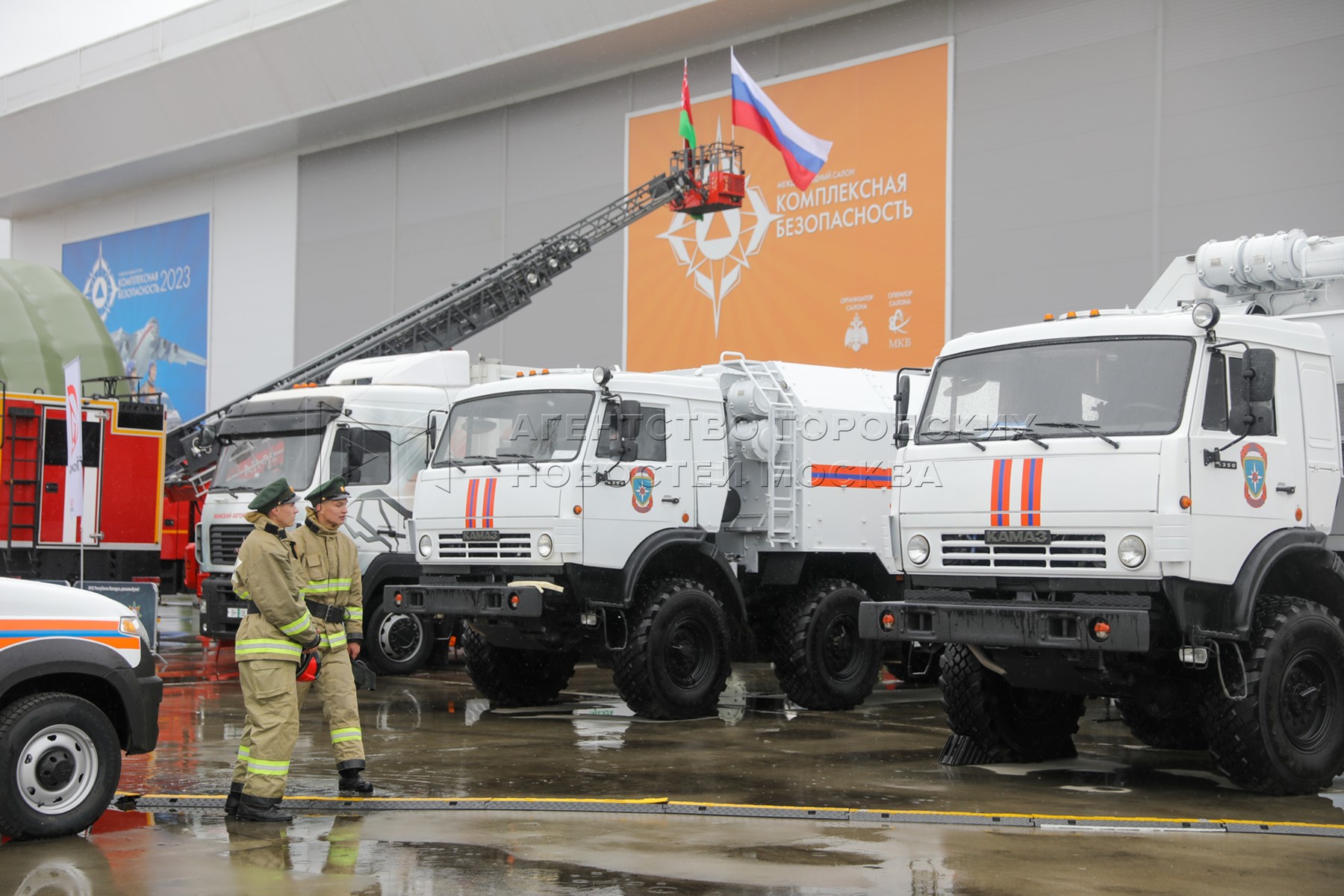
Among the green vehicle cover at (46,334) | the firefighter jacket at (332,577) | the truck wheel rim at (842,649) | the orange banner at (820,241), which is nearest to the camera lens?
the firefighter jacket at (332,577)

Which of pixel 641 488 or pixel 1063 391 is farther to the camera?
pixel 641 488

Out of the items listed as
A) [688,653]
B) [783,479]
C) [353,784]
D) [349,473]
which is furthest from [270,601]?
[349,473]

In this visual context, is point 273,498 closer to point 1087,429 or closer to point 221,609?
point 1087,429

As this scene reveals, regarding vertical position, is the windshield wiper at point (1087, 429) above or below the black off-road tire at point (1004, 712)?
above

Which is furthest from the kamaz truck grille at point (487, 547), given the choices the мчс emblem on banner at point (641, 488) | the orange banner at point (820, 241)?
the orange banner at point (820, 241)

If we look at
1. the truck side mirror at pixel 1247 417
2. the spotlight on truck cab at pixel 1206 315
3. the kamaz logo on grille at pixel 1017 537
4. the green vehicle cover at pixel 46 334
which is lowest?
the kamaz logo on grille at pixel 1017 537

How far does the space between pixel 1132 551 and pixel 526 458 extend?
5308mm

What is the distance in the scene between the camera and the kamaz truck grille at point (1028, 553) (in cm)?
847

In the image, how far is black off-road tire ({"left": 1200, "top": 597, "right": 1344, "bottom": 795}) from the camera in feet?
27.6

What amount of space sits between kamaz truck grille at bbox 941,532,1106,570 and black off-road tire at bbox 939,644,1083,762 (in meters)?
0.89

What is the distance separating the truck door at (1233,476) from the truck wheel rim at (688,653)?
4915 millimetres

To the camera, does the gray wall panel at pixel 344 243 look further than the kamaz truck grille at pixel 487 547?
Yes

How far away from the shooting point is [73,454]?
1447 centimetres

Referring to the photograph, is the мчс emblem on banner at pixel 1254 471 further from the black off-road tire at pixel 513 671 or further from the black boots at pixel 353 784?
the black off-road tire at pixel 513 671
